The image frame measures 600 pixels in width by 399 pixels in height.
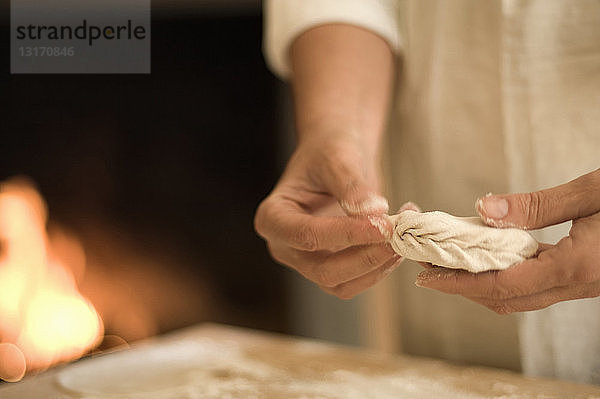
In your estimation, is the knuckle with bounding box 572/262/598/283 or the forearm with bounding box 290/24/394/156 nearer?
the knuckle with bounding box 572/262/598/283

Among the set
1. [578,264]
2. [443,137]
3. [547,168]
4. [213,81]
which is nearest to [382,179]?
[443,137]

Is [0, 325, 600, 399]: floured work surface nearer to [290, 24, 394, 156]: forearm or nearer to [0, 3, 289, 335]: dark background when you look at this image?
[290, 24, 394, 156]: forearm

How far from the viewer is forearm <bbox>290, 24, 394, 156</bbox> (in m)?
0.72

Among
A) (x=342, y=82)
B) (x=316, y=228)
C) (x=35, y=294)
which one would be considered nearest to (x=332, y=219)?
(x=316, y=228)

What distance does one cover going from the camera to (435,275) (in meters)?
0.54

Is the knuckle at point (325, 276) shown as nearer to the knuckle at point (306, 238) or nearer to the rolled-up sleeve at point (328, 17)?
Result: the knuckle at point (306, 238)

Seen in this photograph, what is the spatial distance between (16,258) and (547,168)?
123cm

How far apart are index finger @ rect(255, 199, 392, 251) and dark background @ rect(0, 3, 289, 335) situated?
3.44 ft

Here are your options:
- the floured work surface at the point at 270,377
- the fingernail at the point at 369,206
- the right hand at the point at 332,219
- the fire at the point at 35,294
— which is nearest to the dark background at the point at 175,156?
the fire at the point at 35,294

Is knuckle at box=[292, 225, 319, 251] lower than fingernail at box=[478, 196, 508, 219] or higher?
lower

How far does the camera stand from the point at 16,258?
1.47m

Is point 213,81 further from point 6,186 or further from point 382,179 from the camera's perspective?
point 382,179

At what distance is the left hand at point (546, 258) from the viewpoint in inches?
18.7

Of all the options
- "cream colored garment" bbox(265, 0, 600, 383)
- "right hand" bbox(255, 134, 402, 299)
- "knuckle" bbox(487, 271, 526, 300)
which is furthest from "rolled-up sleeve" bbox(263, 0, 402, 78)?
"knuckle" bbox(487, 271, 526, 300)
